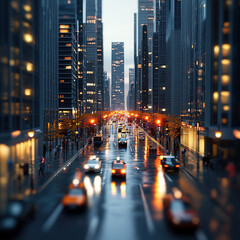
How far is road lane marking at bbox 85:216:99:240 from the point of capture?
16312 millimetres

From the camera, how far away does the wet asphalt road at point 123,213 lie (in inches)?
653

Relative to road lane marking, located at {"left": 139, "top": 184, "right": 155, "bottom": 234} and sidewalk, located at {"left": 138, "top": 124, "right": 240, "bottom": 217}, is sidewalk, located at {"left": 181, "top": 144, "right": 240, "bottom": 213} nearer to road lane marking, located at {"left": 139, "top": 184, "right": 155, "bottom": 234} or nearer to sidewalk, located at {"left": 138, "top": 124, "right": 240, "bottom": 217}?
sidewalk, located at {"left": 138, "top": 124, "right": 240, "bottom": 217}

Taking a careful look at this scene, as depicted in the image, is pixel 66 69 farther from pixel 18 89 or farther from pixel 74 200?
pixel 74 200

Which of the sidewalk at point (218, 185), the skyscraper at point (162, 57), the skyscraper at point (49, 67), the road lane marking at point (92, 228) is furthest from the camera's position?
the skyscraper at point (162, 57)

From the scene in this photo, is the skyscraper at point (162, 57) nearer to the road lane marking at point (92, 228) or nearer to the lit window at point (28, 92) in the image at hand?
the lit window at point (28, 92)

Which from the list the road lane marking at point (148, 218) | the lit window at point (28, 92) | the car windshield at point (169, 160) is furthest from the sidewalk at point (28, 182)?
the car windshield at point (169, 160)

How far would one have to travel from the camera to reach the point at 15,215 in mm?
16797

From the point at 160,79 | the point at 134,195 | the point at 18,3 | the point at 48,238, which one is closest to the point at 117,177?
the point at 134,195

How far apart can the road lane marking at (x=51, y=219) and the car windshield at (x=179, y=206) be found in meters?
7.00

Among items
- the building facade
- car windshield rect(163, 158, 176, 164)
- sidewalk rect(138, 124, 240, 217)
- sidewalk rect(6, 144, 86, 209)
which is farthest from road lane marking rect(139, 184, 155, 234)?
car windshield rect(163, 158, 176, 164)

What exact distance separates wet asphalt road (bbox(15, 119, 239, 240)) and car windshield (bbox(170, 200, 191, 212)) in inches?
44.5

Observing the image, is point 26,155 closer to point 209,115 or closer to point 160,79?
point 209,115

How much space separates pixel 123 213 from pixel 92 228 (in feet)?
11.4

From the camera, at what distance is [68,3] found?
151000 mm
